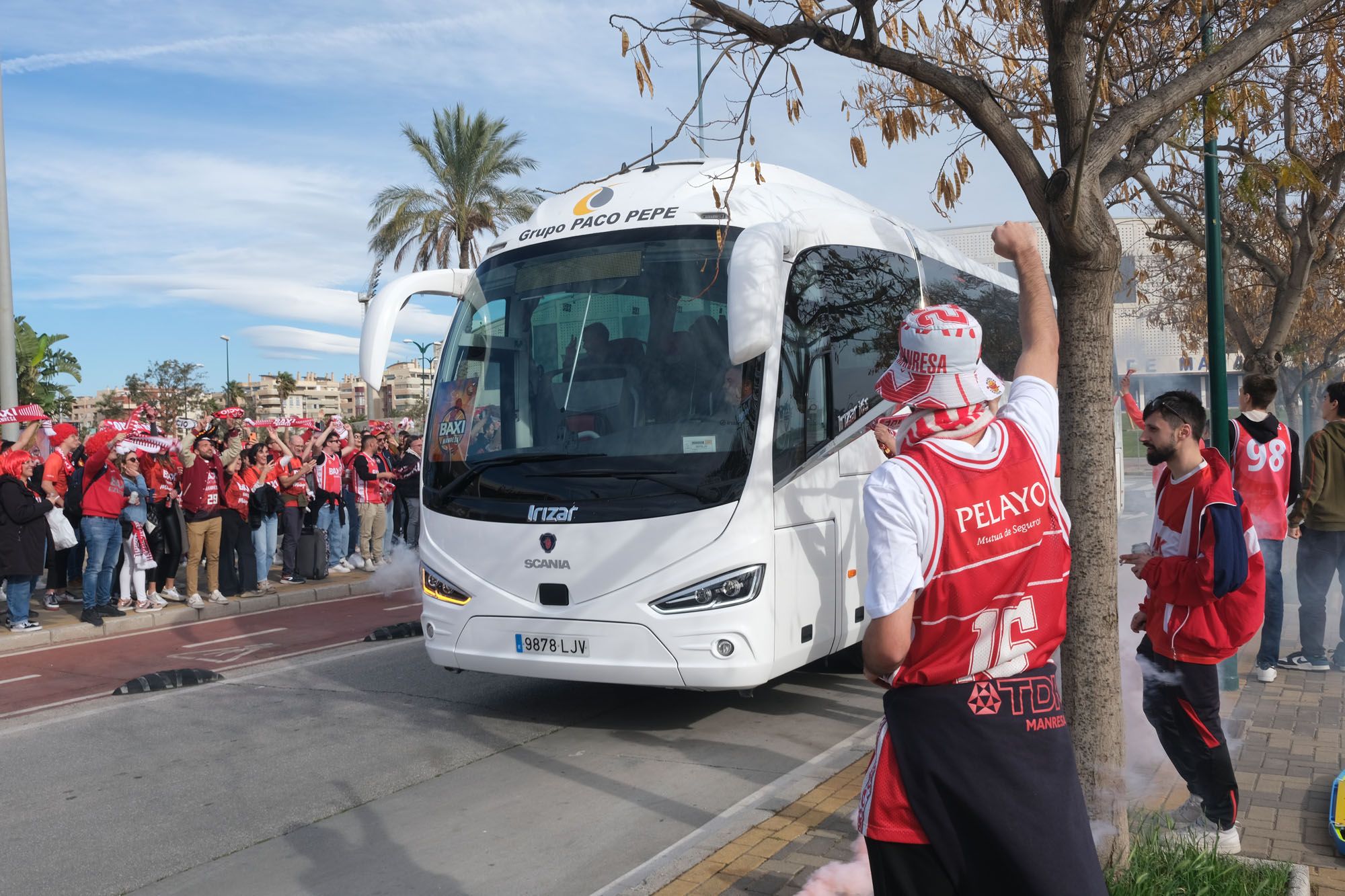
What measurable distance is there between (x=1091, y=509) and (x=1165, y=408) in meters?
0.73

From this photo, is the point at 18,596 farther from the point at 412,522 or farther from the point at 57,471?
the point at 412,522

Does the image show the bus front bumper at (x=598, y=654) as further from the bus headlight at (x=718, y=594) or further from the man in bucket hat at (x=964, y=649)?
the man in bucket hat at (x=964, y=649)

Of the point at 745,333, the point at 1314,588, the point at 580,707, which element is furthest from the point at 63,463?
the point at 1314,588

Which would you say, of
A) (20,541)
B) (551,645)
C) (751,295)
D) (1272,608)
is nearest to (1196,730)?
(751,295)

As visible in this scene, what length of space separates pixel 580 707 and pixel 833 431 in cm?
272

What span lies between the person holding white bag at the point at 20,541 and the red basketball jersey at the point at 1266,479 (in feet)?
37.0

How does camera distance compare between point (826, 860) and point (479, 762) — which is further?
point (479, 762)

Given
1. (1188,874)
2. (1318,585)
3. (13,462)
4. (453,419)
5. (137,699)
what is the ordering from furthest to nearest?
(13,462)
(137,699)
(1318,585)
(453,419)
(1188,874)

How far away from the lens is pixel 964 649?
250 centimetres

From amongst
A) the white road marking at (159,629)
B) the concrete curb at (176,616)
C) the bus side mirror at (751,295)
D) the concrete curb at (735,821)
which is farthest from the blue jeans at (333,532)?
the bus side mirror at (751,295)

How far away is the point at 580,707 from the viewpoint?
8.22m

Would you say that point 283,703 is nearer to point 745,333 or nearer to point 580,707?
point 580,707

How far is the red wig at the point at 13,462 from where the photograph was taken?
12.1 meters

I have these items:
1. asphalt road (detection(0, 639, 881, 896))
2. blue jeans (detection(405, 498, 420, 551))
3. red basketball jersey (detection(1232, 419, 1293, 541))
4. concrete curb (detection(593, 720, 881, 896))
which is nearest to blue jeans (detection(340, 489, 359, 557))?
blue jeans (detection(405, 498, 420, 551))
